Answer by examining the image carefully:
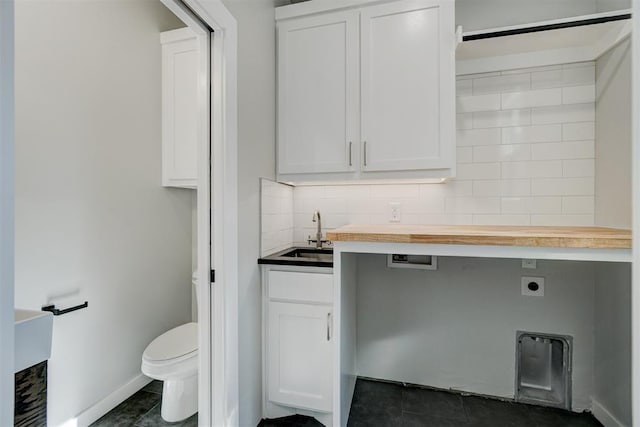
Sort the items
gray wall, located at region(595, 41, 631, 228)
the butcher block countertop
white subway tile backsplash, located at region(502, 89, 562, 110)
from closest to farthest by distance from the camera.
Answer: the butcher block countertop
gray wall, located at region(595, 41, 631, 228)
white subway tile backsplash, located at region(502, 89, 562, 110)

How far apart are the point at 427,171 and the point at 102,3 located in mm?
2102

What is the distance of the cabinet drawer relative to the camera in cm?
163

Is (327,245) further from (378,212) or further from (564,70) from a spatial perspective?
(564,70)

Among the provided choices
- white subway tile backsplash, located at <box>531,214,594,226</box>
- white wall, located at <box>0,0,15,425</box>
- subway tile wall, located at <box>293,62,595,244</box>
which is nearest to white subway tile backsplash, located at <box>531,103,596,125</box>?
subway tile wall, located at <box>293,62,595,244</box>

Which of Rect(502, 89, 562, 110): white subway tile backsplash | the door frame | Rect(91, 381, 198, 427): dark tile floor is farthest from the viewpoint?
Rect(502, 89, 562, 110): white subway tile backsplash

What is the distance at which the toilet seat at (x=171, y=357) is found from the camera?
1647 mm

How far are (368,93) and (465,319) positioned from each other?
1534 millimetres

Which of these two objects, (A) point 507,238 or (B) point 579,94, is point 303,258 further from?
(B) point 579,94

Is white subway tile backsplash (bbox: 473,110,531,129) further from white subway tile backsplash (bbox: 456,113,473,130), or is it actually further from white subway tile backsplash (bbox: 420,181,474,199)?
white subway tile backsplash (bbox: 420,181,474,199)

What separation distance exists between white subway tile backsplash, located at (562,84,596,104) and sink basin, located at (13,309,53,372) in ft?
8.04

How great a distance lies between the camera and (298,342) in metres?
1.68

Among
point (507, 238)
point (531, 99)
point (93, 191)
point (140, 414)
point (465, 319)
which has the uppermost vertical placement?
point (531, 99)

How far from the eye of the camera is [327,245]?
7.09 feet

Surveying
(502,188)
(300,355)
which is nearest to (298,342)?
(300,355)
